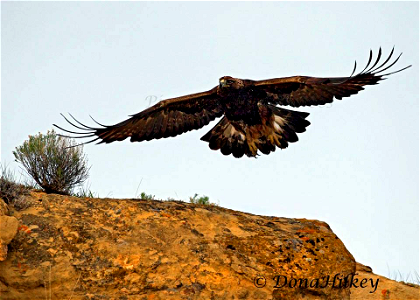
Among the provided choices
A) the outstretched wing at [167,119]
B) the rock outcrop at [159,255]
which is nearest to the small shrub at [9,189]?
the rock outcrop at [159,255]

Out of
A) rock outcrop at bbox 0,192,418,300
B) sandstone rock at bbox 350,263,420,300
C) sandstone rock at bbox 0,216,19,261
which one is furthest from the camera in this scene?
sandstone rock at bbox 350,263,420,300

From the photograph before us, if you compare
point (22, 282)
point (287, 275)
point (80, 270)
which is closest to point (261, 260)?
point (287, 275)

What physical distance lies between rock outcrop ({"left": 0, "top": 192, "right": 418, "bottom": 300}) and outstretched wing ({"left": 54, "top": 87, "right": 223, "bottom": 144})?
276 cm

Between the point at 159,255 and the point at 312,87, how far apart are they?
464 centimetres

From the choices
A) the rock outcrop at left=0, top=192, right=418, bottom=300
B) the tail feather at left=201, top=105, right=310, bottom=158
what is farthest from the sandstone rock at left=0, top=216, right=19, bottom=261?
the tail feather at left=201, top=105, right=310, bottom=158

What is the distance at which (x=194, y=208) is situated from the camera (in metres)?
7.61

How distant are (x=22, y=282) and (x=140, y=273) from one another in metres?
1.31

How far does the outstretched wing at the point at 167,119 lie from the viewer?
9.99 meters

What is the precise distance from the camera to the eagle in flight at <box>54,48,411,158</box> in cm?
966

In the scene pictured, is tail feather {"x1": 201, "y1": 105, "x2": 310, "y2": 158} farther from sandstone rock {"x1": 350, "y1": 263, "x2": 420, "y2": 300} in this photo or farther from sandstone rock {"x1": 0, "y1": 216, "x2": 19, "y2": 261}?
sandstone rock {"x1": 0, "y1": 216, "x2": 19, "y2": 261}

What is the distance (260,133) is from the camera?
399 inches

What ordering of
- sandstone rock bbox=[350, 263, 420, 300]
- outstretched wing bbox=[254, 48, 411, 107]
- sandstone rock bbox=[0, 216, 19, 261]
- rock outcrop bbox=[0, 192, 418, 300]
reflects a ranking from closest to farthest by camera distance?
sandstone rock bbox=[0, 216, 19, 261]
rock outcrop bbox=[0, 192, 418, 300]
sandstone rock bbox=[350, 263, 420, 300]
outstretched wing bbox=[254, 48, 411, 107]

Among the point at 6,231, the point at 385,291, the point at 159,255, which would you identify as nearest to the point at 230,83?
the point at 159,255

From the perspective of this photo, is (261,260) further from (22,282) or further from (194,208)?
(22,282)
